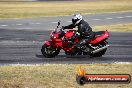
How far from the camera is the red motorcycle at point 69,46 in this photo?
1766 centimetres

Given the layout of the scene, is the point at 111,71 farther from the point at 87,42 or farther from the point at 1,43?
the point at 1,43

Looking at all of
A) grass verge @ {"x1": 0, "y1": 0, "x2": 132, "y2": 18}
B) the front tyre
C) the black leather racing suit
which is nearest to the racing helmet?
the black leather racing suit

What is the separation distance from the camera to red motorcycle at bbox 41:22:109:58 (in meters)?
17.7

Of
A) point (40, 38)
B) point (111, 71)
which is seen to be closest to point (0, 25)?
point (40, 38)

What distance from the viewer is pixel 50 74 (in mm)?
13570

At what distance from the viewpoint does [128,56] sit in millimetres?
18062

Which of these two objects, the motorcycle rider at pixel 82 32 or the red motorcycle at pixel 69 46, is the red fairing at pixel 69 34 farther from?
the motorcycle rider at pixel 82 32

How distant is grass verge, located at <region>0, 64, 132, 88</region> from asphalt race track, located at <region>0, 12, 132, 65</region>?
1.48m

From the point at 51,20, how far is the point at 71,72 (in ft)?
Answer: 78.8

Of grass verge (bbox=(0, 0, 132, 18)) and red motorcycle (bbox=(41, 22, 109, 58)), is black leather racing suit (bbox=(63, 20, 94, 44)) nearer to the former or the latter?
red motorcycle (bbox=(41, 22, 109, 58))

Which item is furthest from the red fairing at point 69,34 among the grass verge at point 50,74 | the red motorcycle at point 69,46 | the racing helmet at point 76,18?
the grass verge at point 50,74

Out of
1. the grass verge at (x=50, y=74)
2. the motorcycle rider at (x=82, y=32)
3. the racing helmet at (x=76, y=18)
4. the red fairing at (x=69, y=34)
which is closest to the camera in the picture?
the grass verge at (x=50, y=74)

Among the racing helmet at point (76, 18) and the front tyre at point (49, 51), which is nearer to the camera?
the racing helmet at point (76, 18)

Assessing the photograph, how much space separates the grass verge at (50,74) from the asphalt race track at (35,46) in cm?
148
